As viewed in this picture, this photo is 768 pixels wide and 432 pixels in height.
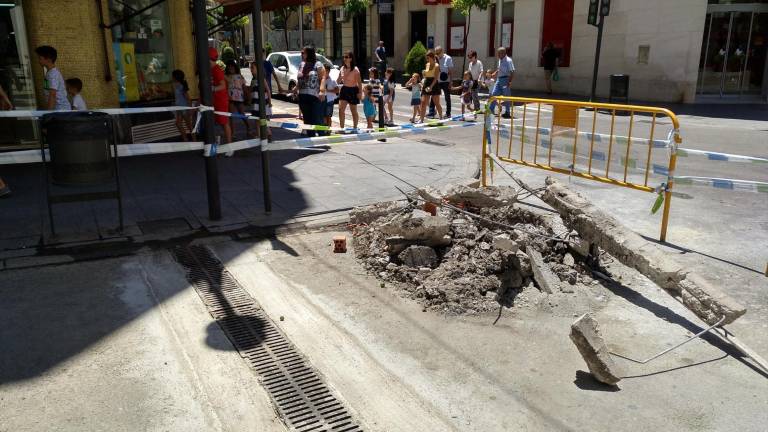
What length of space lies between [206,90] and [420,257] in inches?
121

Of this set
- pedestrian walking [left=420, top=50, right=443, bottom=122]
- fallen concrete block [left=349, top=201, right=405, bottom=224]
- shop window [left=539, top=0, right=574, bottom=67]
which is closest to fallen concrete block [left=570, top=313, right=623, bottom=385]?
fallen concrete block [left=349, top=201, right=405, bottom=224]

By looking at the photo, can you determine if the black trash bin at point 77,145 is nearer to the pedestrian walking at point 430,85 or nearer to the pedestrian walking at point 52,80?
the pedestrian walking at point 52,80

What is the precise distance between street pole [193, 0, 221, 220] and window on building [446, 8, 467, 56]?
2552 cm

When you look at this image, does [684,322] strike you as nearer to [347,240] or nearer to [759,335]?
[759,335]

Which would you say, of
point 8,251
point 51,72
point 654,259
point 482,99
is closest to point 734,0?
point 482,99

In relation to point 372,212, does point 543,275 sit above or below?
below

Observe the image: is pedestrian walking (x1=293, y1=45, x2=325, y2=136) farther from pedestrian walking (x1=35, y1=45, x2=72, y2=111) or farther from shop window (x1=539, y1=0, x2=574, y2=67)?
shop window (x1=539, y1=0, x2=574, y2=67)

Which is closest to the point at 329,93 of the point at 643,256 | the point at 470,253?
the point at 470,253

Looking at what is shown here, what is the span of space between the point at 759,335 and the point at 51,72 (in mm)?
8735

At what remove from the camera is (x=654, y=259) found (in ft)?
16.4

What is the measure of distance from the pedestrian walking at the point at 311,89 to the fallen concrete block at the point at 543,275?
732 cm

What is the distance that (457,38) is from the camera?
101 feet

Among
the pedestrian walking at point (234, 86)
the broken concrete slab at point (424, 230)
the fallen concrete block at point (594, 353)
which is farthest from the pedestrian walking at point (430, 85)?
the fallen concrete block at point (594, 353)

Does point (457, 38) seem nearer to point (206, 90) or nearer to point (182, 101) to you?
point (182, 101)
